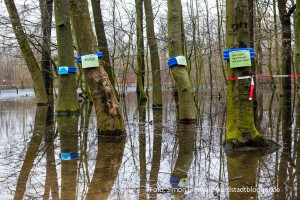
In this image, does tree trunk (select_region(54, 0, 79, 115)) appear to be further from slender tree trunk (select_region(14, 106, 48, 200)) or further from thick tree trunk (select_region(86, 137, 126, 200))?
thick tree trunk (select_region(86, 137, 126, 200))

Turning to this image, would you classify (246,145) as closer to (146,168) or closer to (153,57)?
(146,168)

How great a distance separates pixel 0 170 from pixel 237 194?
271cm

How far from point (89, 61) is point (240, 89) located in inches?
103

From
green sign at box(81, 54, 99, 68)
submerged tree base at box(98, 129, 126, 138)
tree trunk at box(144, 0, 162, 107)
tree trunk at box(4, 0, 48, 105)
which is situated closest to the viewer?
green sign at box(81, 54, 99, 68)

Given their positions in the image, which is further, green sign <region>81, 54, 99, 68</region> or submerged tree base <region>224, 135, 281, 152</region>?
green sign <region>81, 54, 99, 68</region>

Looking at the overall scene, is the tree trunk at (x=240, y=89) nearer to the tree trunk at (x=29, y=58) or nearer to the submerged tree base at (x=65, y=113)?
the submerged tree base at (x=65, y=113)

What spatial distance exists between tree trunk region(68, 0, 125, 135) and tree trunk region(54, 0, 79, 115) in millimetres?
4905

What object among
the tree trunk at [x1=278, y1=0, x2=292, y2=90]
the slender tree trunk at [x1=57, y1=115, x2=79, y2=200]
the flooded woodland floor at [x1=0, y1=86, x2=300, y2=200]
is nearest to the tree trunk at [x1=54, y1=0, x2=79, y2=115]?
the slender tree trunk at [x1=57, y1=115, x2=79, y2=200]

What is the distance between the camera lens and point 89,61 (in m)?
6.14

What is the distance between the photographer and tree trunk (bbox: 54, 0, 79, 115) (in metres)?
11.0

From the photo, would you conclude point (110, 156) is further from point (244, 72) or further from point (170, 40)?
point (170, 40)

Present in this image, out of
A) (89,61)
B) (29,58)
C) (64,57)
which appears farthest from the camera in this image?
(29,58)

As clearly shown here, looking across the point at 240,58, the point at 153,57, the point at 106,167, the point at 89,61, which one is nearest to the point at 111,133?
the point at 89,61

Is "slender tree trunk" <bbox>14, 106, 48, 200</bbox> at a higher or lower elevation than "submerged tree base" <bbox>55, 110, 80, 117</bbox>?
lower
